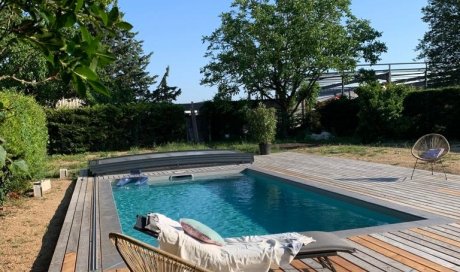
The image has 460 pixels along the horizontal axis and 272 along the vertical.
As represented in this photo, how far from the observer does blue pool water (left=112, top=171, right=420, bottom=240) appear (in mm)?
7405

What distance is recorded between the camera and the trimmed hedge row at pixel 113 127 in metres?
18.4

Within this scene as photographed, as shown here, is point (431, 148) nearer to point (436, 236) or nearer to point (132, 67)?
point (436, 236)

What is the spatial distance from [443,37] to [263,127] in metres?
22.4

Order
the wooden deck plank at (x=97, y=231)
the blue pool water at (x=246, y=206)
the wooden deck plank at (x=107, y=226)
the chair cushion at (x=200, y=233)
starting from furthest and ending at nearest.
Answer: the blue pool water at (x=246, y=206) < the wooden deck plank at (x=97, y=231) < the wooden deck plank at (x=107, y=226) < the chair cushion at (x=200, y=233)

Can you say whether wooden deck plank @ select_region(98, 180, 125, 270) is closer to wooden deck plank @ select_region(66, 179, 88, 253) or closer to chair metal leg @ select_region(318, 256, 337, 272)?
wooden deck plank @ select_region(66, 179, 88, 253)

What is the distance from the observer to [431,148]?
31.2ft

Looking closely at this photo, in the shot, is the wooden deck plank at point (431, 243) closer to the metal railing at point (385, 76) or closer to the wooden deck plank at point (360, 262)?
the wooden deck plank at point (360, 262)

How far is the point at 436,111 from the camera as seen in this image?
54.4ft

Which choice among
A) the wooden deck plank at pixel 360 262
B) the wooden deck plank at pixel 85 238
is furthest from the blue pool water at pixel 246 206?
the wooden deck plank at pixel 360 262

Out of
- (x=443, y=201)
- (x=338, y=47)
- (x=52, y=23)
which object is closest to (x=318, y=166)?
(x=443, y=201)

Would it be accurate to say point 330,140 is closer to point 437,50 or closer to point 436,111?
point 436,111

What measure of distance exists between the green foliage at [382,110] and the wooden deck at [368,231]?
6213 millimetres

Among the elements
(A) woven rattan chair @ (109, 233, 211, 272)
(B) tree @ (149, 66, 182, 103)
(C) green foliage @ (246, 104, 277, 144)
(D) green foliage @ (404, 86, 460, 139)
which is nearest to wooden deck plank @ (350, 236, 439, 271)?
(A) woven rattan chair @ (109, 233, 211, 272)

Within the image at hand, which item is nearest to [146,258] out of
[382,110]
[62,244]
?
[62,244]
